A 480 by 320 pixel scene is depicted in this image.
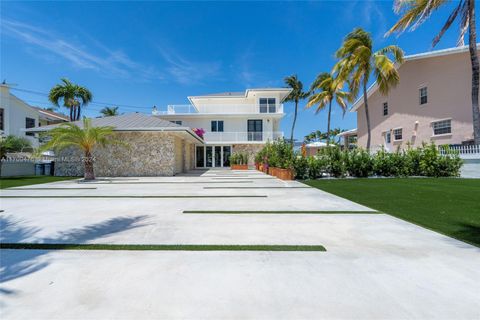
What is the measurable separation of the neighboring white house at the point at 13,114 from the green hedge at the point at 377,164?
2570cm

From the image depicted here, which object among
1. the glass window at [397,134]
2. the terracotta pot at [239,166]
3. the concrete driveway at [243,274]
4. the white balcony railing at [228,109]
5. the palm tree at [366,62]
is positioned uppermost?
the palm tree at [366,62]

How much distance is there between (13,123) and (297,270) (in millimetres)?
33661

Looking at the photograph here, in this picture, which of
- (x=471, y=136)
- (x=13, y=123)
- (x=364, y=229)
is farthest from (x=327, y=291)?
(x=13, y=123)

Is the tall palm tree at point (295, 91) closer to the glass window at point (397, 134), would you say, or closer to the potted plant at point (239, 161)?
the potted plant at point (239, 161)

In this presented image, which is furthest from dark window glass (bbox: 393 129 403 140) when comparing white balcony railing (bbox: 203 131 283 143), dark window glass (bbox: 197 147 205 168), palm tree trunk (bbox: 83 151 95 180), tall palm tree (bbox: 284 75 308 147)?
palm tree trunk (bbox: 83 151 95 180)

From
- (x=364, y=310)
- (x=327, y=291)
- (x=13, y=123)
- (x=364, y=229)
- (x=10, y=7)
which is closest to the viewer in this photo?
(x=364, y=310)

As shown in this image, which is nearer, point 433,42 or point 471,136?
point 433,42

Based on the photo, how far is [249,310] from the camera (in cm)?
217

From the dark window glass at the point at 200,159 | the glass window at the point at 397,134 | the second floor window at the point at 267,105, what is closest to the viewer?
the glass window at the point at 397,134

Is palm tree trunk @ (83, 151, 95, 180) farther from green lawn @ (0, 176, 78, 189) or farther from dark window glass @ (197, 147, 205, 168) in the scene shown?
dark window glass @ (197, 147, 205, 168)

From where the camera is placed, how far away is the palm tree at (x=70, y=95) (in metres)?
30.7

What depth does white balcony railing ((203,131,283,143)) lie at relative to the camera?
87.9ft

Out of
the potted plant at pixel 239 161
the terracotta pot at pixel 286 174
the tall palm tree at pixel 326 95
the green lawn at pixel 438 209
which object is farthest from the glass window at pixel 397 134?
the green lawn at pixel 438 209

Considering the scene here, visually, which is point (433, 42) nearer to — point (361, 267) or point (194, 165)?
point (361, 267)
